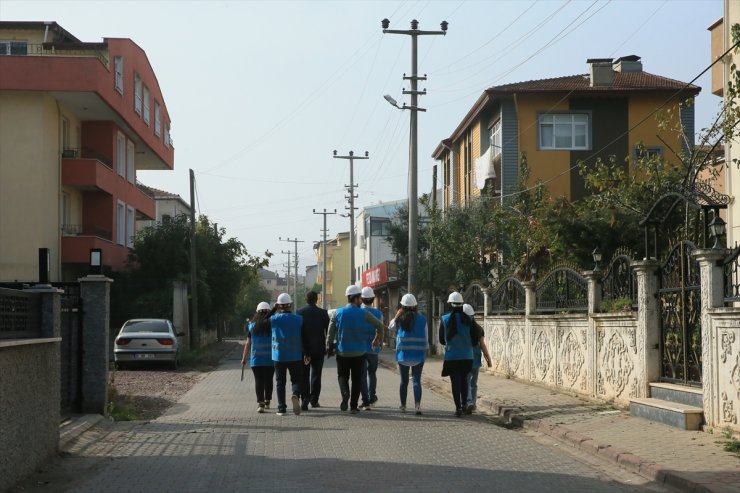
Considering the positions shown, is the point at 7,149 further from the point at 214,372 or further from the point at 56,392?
the point at 56,392

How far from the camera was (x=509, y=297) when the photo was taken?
2445 centimetres

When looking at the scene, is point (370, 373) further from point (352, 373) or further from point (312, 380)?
point (312, 380)

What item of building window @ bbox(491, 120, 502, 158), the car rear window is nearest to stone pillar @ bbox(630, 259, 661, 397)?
the car rear window

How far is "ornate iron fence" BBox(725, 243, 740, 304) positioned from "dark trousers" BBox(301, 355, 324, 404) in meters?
6.54

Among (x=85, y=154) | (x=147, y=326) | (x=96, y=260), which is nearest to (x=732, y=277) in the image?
(x=96, y=260)

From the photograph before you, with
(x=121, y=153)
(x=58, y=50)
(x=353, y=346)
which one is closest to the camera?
(x=353, y=346)

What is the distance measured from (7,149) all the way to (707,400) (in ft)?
94.5

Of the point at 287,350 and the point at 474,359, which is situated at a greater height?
the point at 287,350

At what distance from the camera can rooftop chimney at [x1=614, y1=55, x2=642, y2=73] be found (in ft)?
144

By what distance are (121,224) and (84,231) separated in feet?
11.6

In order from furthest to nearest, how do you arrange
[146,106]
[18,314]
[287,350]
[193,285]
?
[146,106] < [193,285] < [287,350] < [18,314]

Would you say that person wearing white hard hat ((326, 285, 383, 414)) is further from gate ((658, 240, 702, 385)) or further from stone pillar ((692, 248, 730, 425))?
stone pillar ((692, 248, 730, 425))

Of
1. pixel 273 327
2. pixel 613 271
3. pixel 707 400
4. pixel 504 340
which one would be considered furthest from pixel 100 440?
pixel 504 340

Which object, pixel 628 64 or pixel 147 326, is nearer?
pixel 147 326
